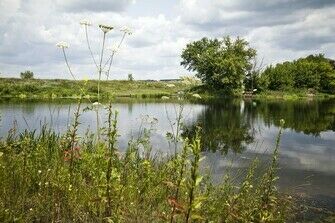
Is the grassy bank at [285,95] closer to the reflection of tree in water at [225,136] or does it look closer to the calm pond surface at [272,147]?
the calm pond surface at [272,147]

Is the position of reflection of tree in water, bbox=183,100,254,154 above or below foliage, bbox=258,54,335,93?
below

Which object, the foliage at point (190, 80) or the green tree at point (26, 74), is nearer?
the foliage at point (190, 80)

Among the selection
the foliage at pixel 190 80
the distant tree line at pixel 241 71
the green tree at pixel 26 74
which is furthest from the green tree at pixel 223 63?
the foliage at pixel 190 80

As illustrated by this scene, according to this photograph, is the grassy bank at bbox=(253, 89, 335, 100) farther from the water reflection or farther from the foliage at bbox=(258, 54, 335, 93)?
the water reflection

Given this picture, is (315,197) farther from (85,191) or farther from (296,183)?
(85,191)

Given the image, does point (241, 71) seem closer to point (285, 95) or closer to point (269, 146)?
point (285, 95)

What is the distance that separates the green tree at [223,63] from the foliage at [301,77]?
684 cm

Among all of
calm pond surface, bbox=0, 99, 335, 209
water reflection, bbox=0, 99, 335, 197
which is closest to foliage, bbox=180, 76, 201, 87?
water reflection, bbox=0, 99, 335, 197

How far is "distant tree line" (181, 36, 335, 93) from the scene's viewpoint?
290ft

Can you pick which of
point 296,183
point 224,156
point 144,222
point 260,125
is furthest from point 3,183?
point 260,125

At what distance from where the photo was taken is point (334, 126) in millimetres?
29922

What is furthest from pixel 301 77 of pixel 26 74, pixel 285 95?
pixel 26 74

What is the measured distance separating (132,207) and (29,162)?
279cm

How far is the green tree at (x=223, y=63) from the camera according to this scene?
87.6 metres
